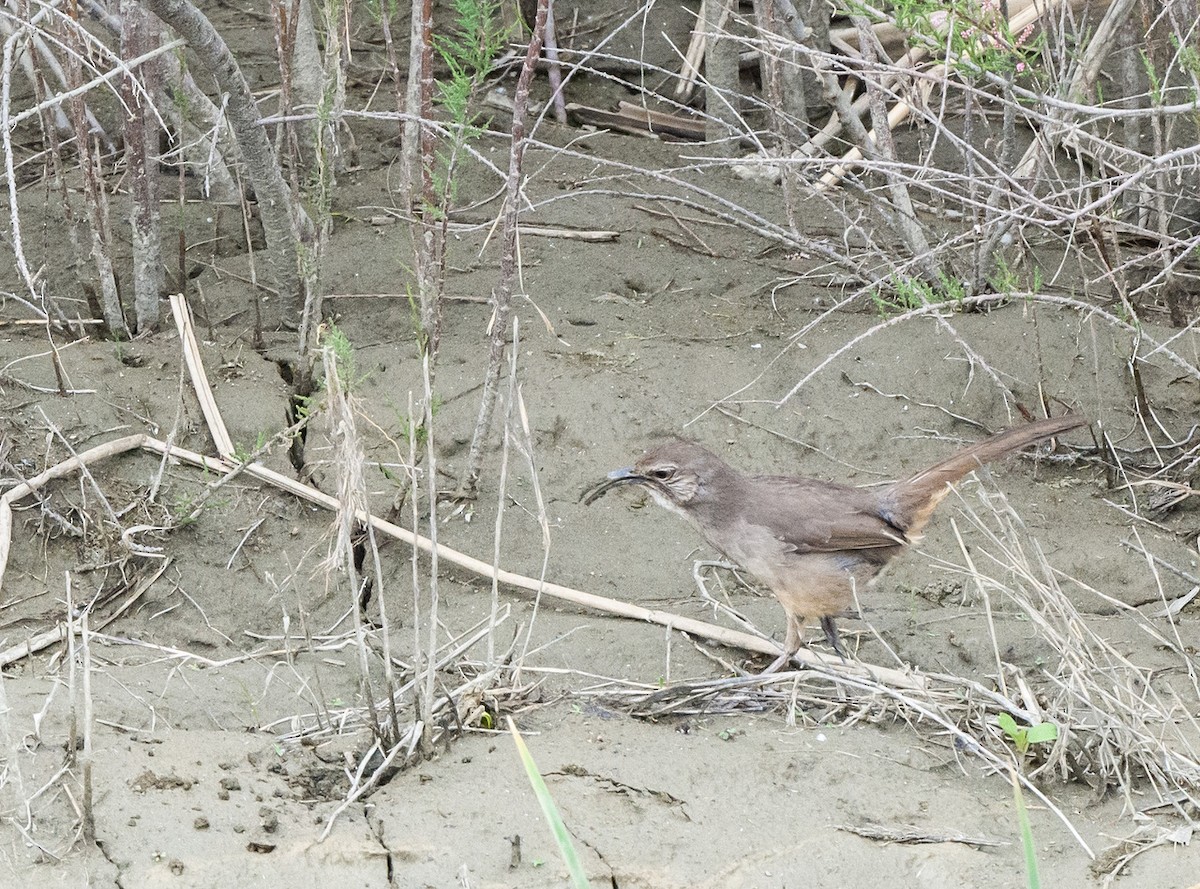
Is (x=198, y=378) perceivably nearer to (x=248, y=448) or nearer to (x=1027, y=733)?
(x=248, y=448)

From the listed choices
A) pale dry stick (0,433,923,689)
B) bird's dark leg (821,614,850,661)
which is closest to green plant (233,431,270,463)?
pale dry stick (0,433,923,689)

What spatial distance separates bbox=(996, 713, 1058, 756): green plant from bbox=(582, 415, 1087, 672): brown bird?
99 centimetres

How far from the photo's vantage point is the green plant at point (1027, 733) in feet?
11.9

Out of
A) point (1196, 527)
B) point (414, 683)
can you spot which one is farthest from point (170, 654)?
point (1196, 527)

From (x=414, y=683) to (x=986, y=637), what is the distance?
Result: 7.12ft

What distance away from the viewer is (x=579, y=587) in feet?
16.7

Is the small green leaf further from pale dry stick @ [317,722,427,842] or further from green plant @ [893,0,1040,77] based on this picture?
green plant @ [893,0,1040,77]

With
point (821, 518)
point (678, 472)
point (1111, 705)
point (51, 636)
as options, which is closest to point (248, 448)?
point (51, 636)

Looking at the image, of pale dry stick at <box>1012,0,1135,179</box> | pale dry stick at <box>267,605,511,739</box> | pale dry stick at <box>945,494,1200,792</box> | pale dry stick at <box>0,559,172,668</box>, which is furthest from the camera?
pale dry stick at <box>1012,0,1135,179</box>

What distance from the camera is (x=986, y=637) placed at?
185 inches

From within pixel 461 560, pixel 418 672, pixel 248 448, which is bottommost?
pixel 461 560

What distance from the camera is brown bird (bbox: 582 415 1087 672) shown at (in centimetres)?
465

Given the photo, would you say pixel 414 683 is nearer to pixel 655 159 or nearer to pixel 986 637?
pixel 986 637

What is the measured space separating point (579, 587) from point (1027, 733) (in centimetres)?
193
